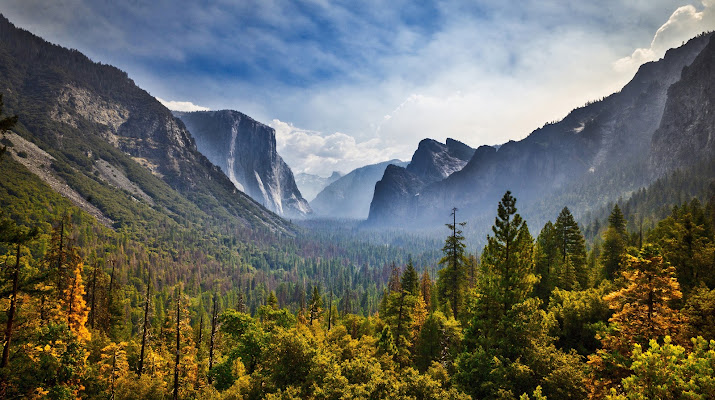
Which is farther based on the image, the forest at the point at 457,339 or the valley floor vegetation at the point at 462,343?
the forest at the point at 457,339

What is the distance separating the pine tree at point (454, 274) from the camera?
35.8m

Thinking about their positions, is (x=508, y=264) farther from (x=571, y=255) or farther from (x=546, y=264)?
(x=571, y=255)

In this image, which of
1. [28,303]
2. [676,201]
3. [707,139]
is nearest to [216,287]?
[28,303]

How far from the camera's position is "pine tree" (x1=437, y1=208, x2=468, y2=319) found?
35750mm

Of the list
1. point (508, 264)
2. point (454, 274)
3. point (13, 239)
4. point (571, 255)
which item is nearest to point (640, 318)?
point (508, 264)

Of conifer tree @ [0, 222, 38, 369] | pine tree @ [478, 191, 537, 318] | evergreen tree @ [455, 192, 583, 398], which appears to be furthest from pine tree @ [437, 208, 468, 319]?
conifer tree @ [0, 222, 38, 369]

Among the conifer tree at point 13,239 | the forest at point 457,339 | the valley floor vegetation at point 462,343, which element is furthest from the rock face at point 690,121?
the conifer tree at point 13,239

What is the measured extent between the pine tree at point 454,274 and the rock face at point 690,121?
17682 cm

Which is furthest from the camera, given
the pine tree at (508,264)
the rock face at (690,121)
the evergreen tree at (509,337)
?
the rock face at (690,121)

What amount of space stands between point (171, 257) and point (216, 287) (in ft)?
150

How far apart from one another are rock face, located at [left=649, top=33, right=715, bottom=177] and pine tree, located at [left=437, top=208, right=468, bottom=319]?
580 ft

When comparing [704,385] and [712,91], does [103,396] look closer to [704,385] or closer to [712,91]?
[704,385]

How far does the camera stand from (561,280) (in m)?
36.0

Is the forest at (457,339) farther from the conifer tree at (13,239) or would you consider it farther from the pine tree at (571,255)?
the pine tree at (571,255)
